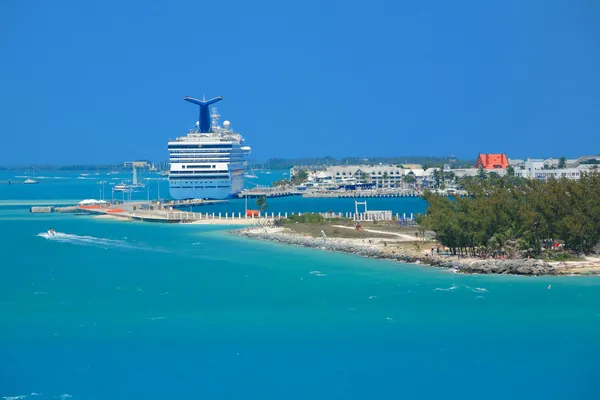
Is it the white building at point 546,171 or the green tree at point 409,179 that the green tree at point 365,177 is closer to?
the green tree at point 409,179

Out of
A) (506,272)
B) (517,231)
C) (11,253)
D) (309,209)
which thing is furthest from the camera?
(309,209)

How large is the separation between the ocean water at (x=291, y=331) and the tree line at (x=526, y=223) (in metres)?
2.42

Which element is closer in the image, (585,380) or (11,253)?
(585,380)

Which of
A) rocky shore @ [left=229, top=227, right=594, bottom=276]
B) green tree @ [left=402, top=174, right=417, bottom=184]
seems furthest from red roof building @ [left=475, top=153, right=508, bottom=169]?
rocky shore @ [left=229, top=227, right=594, bottom=276]

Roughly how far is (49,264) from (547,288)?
762 inches

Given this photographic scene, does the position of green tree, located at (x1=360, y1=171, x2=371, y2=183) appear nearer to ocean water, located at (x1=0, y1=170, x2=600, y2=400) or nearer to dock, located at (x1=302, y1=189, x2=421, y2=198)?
dock, located at (x1=302, y1=189, x2=421, y2=198)

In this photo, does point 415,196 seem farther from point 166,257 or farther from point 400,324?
point 400,324

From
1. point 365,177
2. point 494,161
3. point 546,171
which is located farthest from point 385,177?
point 546,171

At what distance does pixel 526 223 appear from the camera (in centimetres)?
3322

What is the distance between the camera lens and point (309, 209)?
70.0m

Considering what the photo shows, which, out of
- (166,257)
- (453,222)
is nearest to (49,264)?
(166,257)

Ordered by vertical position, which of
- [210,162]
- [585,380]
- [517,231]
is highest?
[210,162]

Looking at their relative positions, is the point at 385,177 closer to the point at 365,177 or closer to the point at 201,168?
the point at 365,177

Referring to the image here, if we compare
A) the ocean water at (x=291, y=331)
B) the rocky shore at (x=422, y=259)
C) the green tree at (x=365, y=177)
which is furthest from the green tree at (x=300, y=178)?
the ocean water at (x=291, y=331)
